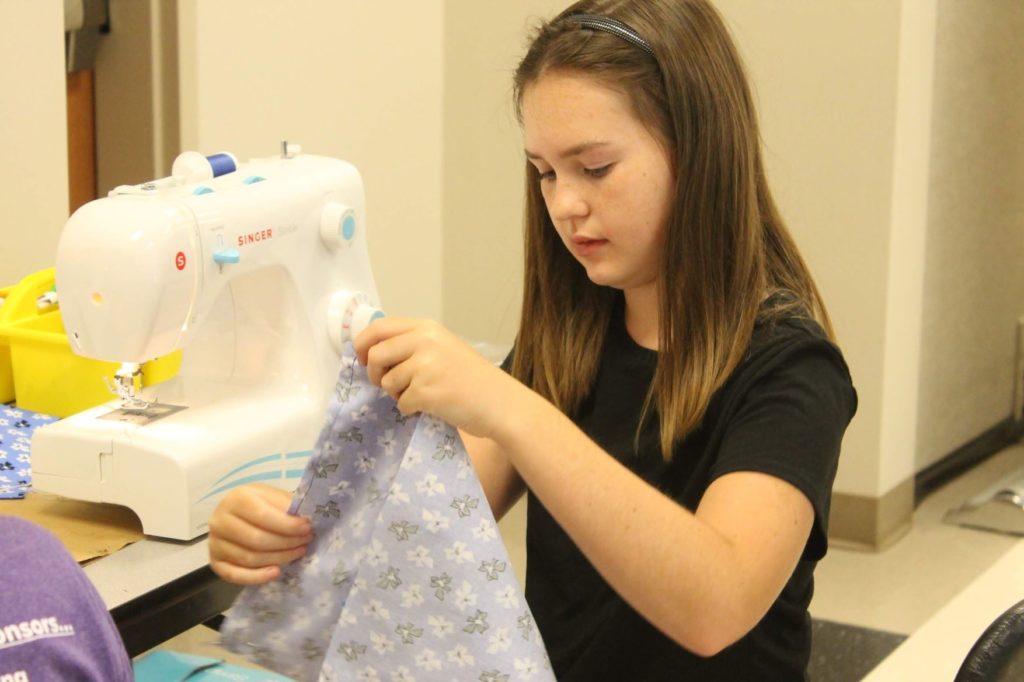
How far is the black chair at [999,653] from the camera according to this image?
94cm

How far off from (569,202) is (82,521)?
2.32ft

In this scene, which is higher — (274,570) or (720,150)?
(720,150)

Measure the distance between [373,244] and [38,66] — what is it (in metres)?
1.30

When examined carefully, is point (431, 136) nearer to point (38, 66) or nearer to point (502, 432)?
point (38, 66)

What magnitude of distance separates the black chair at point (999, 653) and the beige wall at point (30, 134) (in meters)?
1.84

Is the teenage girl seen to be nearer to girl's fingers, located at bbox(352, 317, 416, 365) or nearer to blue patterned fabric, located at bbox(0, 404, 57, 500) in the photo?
girl's fingers, located at bbox(352, 317, 416, 365)

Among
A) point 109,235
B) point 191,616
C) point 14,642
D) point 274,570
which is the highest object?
point 109,235

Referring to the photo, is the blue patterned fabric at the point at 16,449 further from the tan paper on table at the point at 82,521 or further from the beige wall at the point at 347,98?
the beige wall at the point at 347,98

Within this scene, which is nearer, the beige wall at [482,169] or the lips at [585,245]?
the lips at [585,245]

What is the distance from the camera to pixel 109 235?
1518 mm

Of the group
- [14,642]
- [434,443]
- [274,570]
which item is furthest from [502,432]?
[14,642]

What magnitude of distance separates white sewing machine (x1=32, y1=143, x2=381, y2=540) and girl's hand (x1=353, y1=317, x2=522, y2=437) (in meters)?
0.50

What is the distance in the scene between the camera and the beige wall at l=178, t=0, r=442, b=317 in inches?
118

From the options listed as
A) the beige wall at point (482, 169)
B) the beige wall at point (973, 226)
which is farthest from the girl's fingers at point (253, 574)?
the beige wall at point (973, 226)
